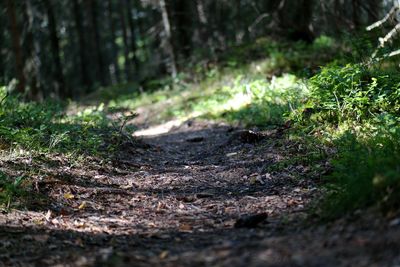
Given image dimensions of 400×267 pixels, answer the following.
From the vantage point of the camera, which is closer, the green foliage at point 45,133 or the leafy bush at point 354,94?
the green foliage at point 45,133

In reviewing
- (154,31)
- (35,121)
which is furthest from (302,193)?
(154,31)

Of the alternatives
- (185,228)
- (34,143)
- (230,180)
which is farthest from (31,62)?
(185,228)

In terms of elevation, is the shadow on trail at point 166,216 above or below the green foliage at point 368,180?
below

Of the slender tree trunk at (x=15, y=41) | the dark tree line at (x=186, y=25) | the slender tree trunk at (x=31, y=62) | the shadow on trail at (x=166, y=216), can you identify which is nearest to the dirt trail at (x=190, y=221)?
the shadow on trail at (x=166, y=216)

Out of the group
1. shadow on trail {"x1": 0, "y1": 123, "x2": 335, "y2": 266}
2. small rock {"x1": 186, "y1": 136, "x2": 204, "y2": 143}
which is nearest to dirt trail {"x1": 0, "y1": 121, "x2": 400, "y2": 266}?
shadow on trail {"x1": 0, "y1": 123, "x2": 335, "y2": 266}

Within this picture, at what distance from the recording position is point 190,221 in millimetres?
4547

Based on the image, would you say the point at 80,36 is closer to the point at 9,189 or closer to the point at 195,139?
the point at 195,139

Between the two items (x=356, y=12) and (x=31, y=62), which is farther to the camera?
(x=31, y=62)

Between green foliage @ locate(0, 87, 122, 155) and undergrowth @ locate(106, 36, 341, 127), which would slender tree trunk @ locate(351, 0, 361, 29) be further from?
green foliage @ locate(0, 87, 122, 155)

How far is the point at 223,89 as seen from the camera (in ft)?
42.2

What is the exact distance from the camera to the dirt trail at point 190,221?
305cm

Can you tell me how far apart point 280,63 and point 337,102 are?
A: 22.3 feet

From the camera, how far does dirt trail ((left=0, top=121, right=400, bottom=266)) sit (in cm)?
305

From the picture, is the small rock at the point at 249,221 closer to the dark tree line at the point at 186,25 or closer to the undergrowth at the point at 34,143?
the undergrowth at the point at 34,143
